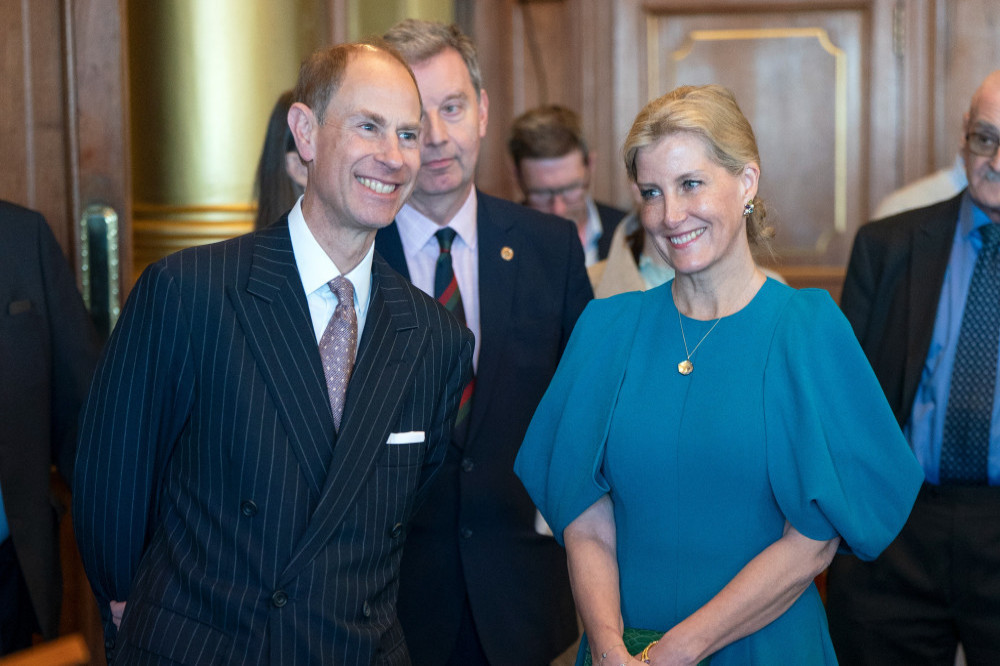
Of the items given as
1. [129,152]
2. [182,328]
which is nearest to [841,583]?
[182,328]

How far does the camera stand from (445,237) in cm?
255

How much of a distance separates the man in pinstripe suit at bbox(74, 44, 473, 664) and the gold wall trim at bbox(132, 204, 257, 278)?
1.62m

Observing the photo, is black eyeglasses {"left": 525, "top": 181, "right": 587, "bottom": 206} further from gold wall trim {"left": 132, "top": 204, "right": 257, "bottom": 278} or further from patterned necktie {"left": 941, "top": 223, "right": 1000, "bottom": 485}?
patterned necktie {"left": 941, "top": 223, "right": 1000, "bottom": 485}

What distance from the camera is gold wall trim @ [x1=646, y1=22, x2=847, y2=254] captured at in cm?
462

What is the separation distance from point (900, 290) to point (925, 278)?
71 millimetres

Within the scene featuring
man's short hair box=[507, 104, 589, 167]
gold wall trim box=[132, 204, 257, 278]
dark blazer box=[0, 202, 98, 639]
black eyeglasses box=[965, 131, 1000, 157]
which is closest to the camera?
dark blazer box=[0, 202, 98, 639]

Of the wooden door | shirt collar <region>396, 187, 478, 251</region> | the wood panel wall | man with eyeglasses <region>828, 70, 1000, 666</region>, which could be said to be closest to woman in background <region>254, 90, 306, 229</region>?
shirt collar <region>396, 187, 478, 251</region>

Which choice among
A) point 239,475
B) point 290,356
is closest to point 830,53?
point 290,356

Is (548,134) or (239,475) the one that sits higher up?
(548,134)

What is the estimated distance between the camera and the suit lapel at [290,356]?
1.87 m

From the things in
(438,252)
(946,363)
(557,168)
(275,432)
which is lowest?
Answer: (946,363)

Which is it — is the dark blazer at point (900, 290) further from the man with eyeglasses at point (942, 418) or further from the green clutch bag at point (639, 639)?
the green clutch bag at point (639, 639)

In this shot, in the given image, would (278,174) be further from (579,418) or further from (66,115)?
(579,418)

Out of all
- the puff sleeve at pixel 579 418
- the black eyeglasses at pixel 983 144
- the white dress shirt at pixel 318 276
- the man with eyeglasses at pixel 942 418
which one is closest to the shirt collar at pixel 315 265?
the white dress shirt at pixel 318 276
